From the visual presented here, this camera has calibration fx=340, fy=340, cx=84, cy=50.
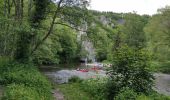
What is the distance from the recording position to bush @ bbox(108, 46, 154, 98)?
57.0ft

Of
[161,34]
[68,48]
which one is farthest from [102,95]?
[68,48]

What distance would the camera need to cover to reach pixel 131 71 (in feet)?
58.3

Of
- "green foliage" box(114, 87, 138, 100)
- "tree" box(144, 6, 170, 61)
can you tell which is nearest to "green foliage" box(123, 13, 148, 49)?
"tree" box(144, 6, 170, 61)

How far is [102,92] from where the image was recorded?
18.6m

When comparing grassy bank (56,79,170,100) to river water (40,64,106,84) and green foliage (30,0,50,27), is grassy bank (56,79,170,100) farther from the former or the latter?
river water (40,64,106,84)

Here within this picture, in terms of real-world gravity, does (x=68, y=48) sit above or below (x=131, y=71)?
below

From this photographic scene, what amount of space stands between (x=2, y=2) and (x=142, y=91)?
18550mm

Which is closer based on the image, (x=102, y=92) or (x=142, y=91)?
(x=142, y=91)

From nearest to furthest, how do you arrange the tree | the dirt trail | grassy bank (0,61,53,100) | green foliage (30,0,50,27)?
grassy bank (0,61,53,100)
green foliage (30,0,50,27)
the dirt trail
the tree

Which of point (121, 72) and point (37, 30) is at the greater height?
point (37, 30)

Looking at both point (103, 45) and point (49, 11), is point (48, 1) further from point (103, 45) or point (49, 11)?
point (103, 45)

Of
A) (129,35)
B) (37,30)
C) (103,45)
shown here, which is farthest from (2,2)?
(129,35)

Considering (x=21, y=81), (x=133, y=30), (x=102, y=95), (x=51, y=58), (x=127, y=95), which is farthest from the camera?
(x=133, y=30)

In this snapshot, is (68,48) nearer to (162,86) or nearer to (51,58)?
(51,58)
